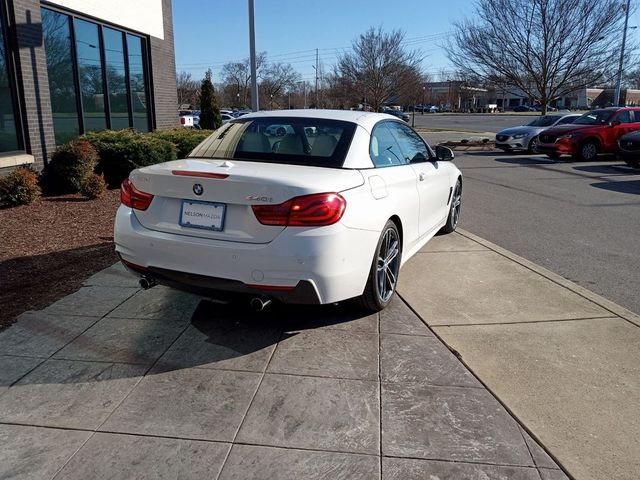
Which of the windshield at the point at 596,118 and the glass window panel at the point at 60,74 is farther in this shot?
the windshield at the point at 596,118

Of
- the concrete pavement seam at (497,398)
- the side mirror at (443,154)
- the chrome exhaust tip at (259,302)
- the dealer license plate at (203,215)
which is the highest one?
the side mirror at (443,154)

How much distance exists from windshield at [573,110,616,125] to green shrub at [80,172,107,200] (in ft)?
52.5

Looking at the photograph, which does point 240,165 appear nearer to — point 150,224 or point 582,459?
point 150,224

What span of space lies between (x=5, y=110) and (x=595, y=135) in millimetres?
16537

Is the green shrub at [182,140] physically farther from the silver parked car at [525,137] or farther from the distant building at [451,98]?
the distant building at [451,98]

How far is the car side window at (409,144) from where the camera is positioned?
521 centimetres

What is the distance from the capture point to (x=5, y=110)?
342 inches

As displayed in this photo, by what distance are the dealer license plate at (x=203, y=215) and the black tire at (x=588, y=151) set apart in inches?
675

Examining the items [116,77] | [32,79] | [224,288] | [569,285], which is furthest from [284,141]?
[116,77]

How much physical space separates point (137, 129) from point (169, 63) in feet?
9.03

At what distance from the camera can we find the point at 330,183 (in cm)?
363

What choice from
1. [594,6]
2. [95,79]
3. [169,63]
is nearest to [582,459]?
[95,79]

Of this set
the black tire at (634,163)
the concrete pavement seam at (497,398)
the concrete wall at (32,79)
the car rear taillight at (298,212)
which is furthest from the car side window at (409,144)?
the black tire at (634,163)

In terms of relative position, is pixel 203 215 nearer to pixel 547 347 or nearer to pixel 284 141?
pixel 284 141
